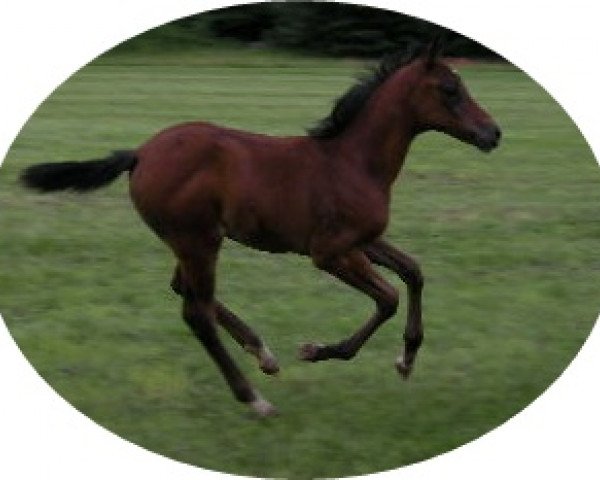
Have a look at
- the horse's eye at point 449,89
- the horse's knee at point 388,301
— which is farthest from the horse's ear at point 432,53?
the horse's knee at point 388,301

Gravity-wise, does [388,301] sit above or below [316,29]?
below

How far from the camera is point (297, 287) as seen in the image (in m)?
5.75

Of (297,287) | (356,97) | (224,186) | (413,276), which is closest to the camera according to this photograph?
(224,186)

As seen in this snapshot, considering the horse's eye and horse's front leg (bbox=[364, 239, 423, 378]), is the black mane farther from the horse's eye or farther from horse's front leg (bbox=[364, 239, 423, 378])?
horse's front leg (bbox=[364, 239, 423, 378])

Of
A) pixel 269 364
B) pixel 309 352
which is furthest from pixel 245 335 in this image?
pixel 309 352

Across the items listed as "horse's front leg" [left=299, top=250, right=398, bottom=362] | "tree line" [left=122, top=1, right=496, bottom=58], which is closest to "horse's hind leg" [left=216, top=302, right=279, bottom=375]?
"horse's front leg" [left=299, top=250, right=398, bottom=362]

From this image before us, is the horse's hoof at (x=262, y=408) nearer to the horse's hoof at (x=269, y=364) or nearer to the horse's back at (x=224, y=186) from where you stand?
the horse's hoof at (x=269, y=364)

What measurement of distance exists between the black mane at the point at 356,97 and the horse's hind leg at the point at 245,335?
2.87 ft

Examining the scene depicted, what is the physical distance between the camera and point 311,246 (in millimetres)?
5035

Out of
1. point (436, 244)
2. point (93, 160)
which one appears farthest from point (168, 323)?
point (436, 244)

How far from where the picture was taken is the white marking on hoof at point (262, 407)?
16.9ft

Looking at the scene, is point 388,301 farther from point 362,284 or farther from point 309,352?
point 309,352

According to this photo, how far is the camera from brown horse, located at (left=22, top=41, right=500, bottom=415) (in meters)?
4.99

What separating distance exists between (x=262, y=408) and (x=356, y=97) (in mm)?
1383
